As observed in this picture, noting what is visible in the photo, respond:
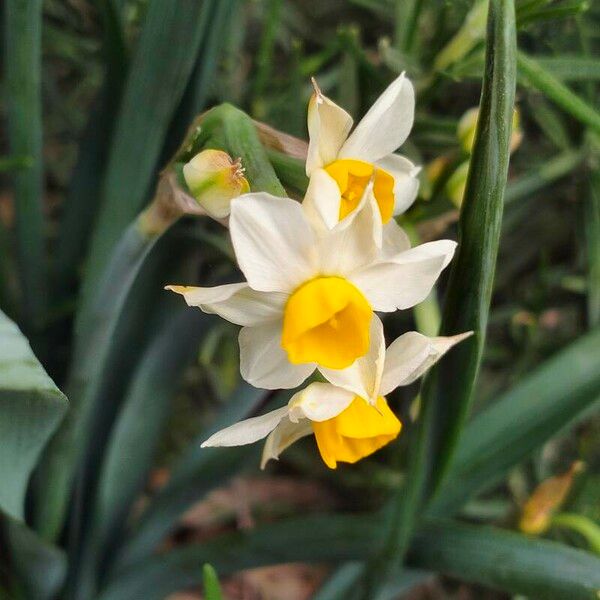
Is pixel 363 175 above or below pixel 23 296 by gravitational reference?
above

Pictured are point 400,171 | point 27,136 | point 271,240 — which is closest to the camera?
point 271,240

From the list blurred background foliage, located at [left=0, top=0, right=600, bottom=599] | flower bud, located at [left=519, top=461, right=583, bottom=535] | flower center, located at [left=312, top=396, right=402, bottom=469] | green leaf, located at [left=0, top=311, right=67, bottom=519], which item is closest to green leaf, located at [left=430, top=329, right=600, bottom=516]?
blurred background foliage, located at [left=0, top=0, right=600, bottom=599]

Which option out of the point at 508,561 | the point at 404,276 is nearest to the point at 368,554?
the point at 508,561

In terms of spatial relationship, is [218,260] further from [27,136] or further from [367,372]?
[367,372]

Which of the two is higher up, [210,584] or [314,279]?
[314,279]

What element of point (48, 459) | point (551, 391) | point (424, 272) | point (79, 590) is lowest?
point (79, 590)

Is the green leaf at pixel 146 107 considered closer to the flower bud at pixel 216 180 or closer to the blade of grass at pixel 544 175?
the flower bud at pixel 216 180

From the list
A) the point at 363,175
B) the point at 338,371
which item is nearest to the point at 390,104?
the point at 363,175

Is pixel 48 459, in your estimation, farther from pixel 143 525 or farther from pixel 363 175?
pixel 363 175
